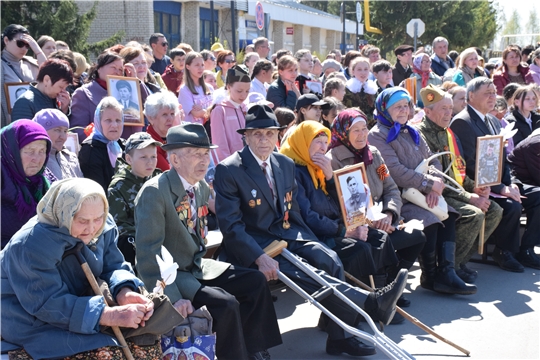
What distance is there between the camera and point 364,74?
9289mm

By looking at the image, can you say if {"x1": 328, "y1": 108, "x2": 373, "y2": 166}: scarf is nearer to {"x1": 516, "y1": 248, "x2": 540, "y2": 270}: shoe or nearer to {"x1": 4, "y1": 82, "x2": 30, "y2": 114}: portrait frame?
{"x1": 516, "y1": 248, "x2": 540, "y2": 270}: shoe

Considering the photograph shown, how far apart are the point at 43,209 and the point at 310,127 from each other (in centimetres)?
265

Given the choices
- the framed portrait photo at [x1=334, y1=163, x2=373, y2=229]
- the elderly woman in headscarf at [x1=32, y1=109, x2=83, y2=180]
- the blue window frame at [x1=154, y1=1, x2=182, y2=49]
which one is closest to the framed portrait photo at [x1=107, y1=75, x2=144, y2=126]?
the elderly woman in headscarf at [x1=32, y1=109, x2=83, y2=180]

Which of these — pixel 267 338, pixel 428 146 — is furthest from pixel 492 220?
pixel 267 338

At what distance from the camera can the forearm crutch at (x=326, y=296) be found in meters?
4.13

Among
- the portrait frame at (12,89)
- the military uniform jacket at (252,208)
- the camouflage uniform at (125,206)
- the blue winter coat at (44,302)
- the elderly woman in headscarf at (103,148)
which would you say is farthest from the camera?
the portrait frame at (12,89)

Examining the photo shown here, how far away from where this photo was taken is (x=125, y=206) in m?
4.58

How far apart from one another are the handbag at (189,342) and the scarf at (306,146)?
2.06 meters

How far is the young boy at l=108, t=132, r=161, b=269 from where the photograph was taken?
452 centimetres

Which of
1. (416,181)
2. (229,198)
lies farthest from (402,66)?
(229,198)

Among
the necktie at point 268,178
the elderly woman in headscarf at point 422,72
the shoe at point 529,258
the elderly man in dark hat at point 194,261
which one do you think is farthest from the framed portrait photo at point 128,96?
the elderly woman in headscarf at point 422,72

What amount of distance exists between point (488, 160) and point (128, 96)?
393cm

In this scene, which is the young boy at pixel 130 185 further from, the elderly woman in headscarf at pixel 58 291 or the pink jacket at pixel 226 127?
the pink jacket at pixel 226 127

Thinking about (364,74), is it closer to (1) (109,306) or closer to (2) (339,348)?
(2) (339,348)
